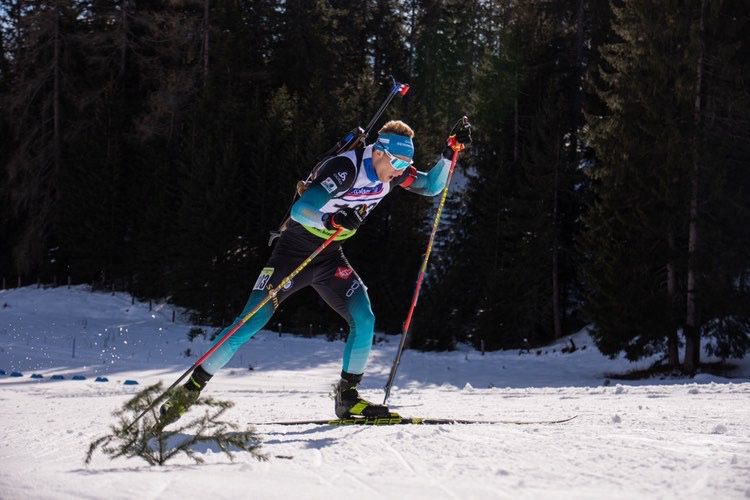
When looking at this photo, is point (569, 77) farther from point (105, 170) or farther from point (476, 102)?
point (105, 170)

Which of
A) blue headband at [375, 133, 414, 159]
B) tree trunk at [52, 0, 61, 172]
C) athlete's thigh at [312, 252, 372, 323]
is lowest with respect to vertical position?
athlete's thigh at [312, 252, 372, 323]

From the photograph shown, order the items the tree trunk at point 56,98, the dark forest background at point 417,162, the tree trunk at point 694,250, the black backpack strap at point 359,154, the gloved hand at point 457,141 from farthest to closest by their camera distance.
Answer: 1. the tree trunk at point 56,98
2. the dark forest background at point 417,162
3. the tree trunk at point 694,250
4. the gloved hand at point 457,141
5. the black backpack strap at point 359,154

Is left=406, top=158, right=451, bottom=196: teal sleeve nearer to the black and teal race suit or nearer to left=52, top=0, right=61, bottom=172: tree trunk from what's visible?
the black and teal race suit

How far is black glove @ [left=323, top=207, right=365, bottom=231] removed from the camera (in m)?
5.13

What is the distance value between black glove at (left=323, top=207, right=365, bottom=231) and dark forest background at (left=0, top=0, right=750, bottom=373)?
12.9m

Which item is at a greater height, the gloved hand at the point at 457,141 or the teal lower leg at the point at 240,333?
the gloved hand at the point at 457,141

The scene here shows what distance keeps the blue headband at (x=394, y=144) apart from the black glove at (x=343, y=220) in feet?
1.80

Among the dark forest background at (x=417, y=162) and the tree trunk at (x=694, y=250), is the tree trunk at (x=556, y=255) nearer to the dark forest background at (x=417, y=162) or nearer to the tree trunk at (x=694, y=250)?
the dark forest background at (x=417, y=162)

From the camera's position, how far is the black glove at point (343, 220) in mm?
5129

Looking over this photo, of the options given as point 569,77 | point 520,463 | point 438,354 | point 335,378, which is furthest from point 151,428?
point 569,77

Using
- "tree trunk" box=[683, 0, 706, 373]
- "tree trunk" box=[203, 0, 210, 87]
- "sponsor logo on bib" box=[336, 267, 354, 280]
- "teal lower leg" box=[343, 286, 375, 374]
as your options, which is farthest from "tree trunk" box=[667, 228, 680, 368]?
"tree trunk" box=[203, 0, 210, 87]

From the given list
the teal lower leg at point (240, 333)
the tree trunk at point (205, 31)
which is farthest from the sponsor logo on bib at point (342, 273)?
the tree trunk at point (205, 31)

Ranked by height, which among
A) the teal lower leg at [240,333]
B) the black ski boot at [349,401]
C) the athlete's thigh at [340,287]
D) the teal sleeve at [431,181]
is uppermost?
the teal sleeve at [431,181]

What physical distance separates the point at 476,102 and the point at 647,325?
12.5 meters
